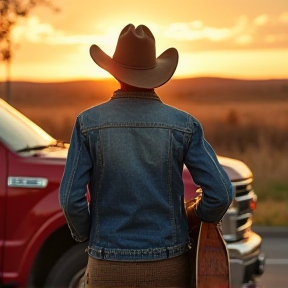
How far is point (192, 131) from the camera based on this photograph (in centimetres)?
337

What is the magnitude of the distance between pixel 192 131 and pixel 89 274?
2.31ft

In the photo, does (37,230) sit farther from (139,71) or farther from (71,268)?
(139,71)

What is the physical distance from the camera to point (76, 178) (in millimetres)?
3301

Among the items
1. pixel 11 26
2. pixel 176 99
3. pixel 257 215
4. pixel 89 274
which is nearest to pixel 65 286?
pixel 89 274

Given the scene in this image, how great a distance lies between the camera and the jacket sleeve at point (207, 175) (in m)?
3.35

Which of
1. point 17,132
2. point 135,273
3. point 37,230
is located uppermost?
point 17,132

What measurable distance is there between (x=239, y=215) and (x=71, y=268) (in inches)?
51.0

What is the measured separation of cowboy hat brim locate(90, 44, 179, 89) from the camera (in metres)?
3.36

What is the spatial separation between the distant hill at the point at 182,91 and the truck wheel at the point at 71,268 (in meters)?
32.9

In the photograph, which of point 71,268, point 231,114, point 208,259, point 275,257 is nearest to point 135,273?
point 208,259

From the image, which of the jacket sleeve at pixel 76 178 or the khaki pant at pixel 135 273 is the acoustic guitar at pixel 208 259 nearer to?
the khaki pant at pixel 135 273

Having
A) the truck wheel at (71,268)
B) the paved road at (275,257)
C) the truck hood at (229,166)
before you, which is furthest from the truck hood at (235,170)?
the paved road at (275,257)

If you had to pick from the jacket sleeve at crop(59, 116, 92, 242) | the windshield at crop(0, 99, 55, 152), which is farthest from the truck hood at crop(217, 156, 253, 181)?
the jacket sleeve at crop(59, 116, 92, 242)

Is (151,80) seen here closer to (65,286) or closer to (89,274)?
(89,274)
